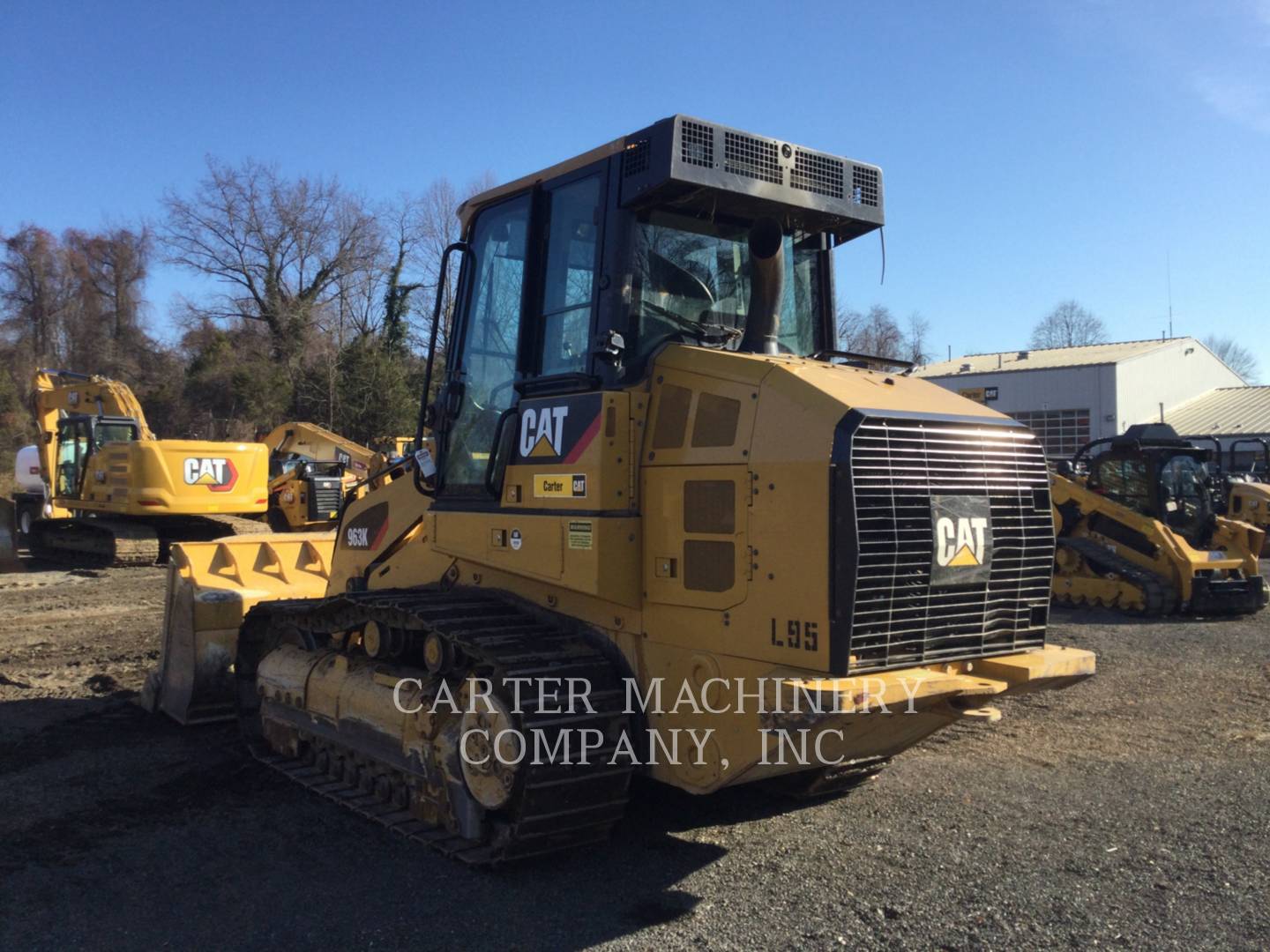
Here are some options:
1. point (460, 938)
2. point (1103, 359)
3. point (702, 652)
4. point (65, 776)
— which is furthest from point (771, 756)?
point (1103, 359)

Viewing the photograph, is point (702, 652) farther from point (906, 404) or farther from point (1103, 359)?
point (1103, 359)

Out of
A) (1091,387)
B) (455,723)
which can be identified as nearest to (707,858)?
(455,723)

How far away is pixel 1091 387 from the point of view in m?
39.3

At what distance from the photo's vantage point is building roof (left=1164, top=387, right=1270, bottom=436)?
4053cm

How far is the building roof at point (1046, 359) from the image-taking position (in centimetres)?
4198

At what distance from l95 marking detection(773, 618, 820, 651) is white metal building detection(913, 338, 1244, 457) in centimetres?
3437

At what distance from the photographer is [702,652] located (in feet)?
14.6

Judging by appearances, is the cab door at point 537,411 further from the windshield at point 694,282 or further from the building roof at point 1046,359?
the building roof at point 1046,359

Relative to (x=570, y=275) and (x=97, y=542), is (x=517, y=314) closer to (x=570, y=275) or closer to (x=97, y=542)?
(x=570, y=275)

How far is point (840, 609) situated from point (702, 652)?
0.73 meters

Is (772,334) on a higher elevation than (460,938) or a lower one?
higher

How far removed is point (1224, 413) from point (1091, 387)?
26.7 feet

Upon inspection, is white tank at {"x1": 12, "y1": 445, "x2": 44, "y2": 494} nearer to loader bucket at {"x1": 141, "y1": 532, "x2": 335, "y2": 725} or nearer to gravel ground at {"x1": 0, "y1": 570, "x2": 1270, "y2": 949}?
loader bucket at {"x1": 141, "y1": 532, "x2": 335, "y2": 725}

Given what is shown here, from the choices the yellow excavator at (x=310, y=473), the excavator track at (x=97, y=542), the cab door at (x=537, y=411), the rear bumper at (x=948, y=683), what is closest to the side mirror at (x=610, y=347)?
the cab door at (x=537, y=411)
